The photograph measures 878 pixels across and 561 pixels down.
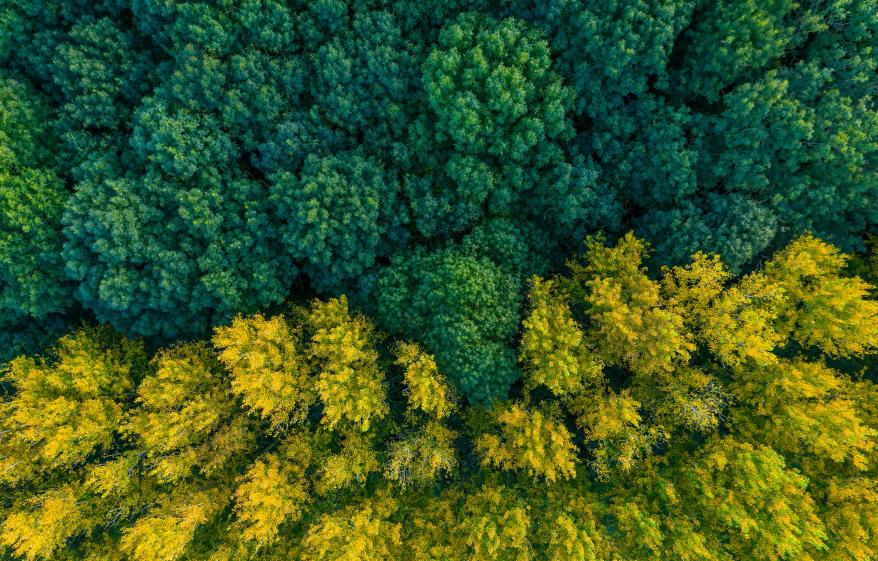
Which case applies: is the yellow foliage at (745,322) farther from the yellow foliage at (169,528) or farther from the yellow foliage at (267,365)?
the yellow foliage at (169,528)

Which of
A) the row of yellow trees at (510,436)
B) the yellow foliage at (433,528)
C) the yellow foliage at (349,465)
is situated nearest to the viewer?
the row of yellow trees at (510,436)

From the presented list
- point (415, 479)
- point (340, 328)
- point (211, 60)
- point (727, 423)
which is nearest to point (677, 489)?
point (727, 423)

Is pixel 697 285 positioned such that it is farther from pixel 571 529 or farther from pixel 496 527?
pixel 496 527

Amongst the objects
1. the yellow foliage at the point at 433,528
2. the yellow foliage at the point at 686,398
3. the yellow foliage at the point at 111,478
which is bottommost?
the yellow foliage at the point at 433,528

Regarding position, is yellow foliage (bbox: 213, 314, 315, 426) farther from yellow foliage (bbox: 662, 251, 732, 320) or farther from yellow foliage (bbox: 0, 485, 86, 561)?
yellow foliage (bbox: 662, 251, 732, 320)

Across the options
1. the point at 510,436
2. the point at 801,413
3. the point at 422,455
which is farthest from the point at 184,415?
the point at 801,413

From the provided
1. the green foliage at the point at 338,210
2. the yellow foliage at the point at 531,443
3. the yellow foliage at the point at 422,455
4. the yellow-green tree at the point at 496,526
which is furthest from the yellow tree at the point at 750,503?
the green foliage at the point at 338,210
